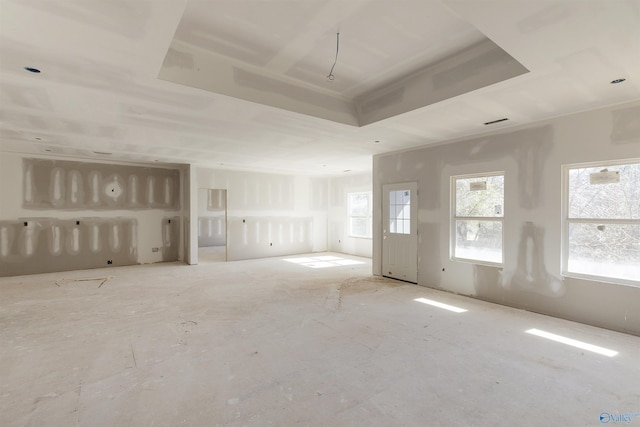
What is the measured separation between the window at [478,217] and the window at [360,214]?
3.98m

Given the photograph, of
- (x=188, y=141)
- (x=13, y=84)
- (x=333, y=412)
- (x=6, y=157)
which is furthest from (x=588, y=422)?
(x=6, y=157)

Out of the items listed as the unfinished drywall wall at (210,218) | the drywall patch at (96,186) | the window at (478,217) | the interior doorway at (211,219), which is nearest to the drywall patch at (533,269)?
the window at (478,217)

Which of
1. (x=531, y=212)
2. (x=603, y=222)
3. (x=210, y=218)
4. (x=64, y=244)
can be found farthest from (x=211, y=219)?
(x=603, y=222)

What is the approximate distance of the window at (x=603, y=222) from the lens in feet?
11.1

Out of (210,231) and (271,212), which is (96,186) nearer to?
(271,212)

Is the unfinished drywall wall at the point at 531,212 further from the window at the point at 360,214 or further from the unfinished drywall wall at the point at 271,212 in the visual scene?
the unfinished drywall wall at the point at 271,212

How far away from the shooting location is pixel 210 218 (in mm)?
12180

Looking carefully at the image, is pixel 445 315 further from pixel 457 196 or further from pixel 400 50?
pixel 400 50

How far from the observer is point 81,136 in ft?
16.2

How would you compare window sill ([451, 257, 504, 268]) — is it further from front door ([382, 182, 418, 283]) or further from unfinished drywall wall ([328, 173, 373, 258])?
unfinished drywall wall ([328, 173, 373, 258])

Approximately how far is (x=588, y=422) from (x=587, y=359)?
1.12 meters

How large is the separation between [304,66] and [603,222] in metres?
3.93

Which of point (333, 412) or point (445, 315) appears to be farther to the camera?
point (445, 315)

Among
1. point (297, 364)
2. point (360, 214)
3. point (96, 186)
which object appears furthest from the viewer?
point (360, 214)
